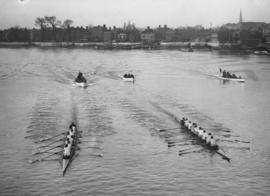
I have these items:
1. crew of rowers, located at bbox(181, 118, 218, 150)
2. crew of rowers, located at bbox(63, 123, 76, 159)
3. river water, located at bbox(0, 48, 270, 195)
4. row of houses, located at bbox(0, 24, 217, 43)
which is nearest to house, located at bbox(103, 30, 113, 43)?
row of houses, located at bbox(0, 24, 217, 43)

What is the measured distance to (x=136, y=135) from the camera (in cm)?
2920

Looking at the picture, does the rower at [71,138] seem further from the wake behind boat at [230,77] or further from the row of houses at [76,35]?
the row of houses at [76,35]

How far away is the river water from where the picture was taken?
2088 centimetres

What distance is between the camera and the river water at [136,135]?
20875 millimetres

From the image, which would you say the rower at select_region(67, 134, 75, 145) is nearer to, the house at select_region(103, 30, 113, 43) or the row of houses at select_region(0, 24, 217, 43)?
the row of houses at select_region(0, 24, 217, 43)

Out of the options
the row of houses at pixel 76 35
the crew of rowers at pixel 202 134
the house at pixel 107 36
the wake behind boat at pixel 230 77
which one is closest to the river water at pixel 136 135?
the crew of rowers at pixel 202 134

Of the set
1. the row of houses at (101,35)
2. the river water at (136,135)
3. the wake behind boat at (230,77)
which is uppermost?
the row of houses at (101,35)

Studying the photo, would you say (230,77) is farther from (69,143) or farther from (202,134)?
(69,143)

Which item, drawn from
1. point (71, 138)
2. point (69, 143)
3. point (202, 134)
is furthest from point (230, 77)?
point (69, 143)

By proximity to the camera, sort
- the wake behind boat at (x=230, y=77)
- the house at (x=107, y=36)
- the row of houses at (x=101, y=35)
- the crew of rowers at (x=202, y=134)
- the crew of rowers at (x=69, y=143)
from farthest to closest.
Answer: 1. the house at (x=107, y=36)
2. the row of houses at (x=101, y=35)
3. the wake behind boat at (x=230, y=77)
4. the crew of rowers at (x=202, y=134)
5. the crew of rowers at (x=69, y=143)

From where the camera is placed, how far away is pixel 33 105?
3988cm

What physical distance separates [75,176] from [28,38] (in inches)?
5590

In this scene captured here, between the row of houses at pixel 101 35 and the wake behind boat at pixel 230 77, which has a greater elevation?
the row of houses at pixel 101 35

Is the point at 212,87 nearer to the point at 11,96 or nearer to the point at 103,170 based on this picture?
the point at 11,96
